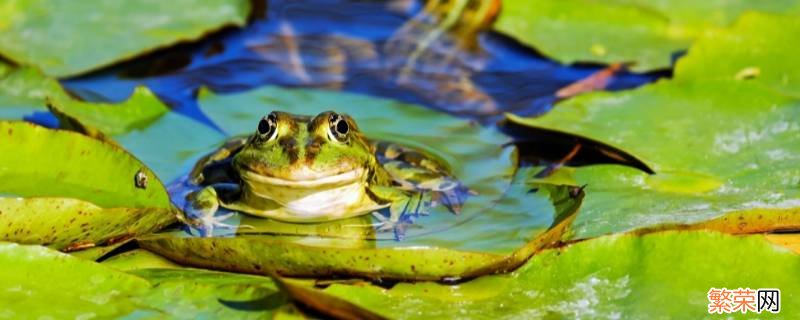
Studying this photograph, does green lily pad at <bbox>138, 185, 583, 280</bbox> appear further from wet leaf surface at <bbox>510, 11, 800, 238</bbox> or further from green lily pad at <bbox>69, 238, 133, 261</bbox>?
wet leaf surface at <bbox>510, 11, 800, 238</bbox>

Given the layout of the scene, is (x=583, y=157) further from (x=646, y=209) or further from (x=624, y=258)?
(x=624, y=258)

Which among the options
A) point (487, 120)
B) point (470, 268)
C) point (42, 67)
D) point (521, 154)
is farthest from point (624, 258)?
point (42, 67)

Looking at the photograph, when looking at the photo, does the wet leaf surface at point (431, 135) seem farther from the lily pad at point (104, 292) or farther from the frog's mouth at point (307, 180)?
the lily pad at point (104, 292)

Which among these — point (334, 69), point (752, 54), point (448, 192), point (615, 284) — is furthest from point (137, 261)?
point (752, 54)

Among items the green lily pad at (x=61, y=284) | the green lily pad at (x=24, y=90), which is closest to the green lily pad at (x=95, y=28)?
the green lily pad at (x=24, y=90)

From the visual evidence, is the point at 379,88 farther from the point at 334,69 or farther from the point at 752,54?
the point at 752,54

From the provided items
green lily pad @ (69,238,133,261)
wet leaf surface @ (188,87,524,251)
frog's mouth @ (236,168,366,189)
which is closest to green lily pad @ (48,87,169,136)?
wet leaf surface @ (188,87,524,251)

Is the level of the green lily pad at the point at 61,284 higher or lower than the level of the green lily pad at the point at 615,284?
higher
